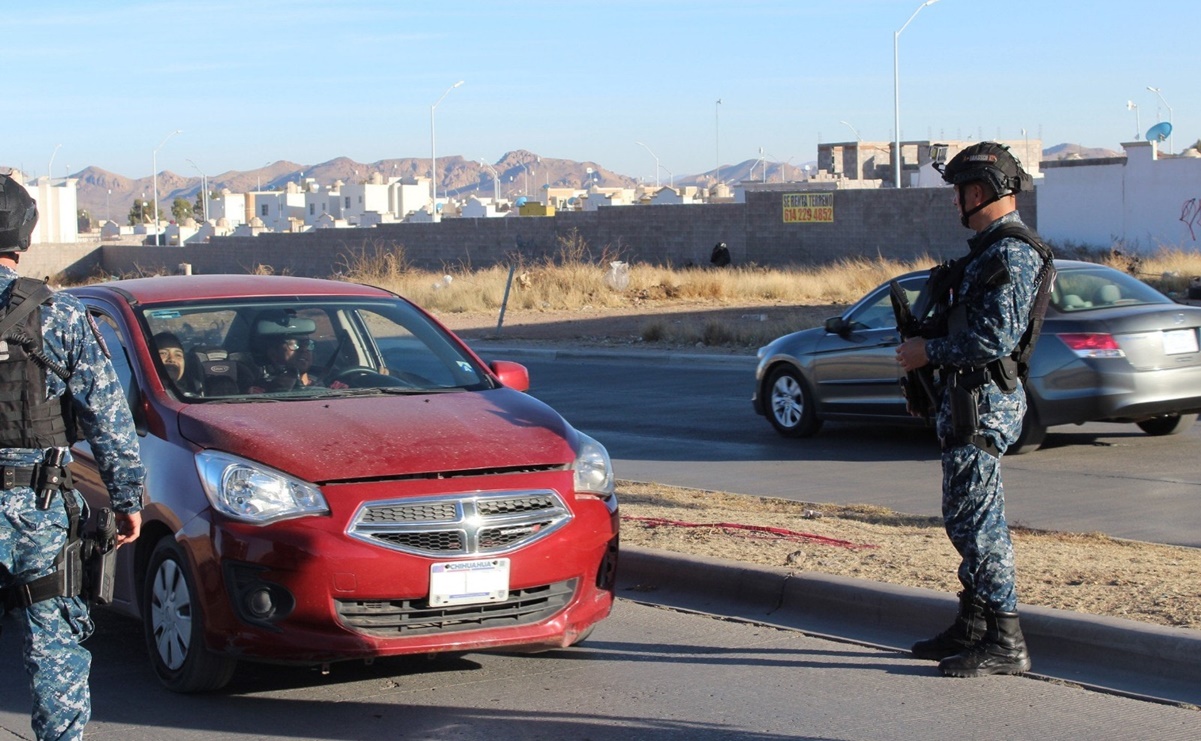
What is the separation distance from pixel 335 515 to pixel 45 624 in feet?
4.52

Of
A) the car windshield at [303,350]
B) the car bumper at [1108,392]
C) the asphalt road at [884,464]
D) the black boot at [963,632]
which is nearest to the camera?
the black boot at [963,632]

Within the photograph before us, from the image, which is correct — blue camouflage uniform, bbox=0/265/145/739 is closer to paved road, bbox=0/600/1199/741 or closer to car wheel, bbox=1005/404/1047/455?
paved road, bbox=0/600/1199/741

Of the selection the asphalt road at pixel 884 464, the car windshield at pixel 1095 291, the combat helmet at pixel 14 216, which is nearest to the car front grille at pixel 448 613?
the combat helmet at pixel 14 216

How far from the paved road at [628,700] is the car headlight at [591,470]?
764 millimetres

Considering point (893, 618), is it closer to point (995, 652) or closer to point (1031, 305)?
point (995, 652)

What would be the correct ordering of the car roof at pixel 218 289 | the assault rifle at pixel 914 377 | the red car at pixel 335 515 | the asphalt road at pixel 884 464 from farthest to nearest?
the asphalt road at pixel 884 464, the car roof at pixel 218 289, the assault rifle at pixel 914 377, the red car at pixel 335 515

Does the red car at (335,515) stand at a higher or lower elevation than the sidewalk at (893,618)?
higher

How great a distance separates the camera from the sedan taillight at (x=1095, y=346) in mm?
11422

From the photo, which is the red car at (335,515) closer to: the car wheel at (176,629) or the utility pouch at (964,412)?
the car wheel at (176,629)

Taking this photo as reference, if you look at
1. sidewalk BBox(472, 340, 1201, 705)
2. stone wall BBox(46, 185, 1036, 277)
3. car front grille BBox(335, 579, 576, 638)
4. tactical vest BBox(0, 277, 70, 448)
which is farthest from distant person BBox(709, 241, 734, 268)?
tactical vest BBox(0, 277, 70, 448)

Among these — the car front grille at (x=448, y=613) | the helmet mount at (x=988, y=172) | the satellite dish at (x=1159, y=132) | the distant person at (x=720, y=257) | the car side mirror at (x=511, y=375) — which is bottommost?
the car front grille at (x=448, y=613)

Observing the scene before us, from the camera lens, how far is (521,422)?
6246 millimetres

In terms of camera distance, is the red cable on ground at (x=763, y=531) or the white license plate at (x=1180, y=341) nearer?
the red cable on ground at (x=763, y=531)

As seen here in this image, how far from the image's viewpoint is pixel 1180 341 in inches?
459
